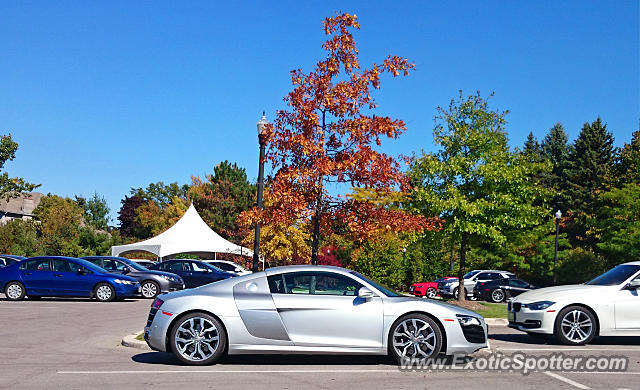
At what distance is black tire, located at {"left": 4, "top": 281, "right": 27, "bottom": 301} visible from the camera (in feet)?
64.3

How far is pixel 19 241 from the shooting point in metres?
41.5

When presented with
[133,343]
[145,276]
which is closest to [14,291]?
[145,276]

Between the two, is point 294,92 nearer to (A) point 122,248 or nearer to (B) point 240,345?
(B) point 240,345

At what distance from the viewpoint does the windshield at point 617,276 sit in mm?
10789

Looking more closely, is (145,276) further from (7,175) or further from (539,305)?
(7,175)

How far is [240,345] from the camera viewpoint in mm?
8055

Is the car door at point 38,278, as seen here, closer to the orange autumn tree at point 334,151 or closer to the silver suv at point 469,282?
the orange autumn tree at point 334,151

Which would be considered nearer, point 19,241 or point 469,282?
point 469,282

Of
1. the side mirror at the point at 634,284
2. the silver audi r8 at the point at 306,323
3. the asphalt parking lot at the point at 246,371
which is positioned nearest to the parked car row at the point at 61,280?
the asphalt parking lot at the point at 246,371

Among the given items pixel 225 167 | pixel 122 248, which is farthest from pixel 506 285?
pixel 225 167

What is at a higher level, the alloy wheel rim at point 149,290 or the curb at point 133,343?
the alloy wheel rim at point 149,290

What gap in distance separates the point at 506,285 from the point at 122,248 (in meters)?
21.5

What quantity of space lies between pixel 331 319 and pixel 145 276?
16.6 meters

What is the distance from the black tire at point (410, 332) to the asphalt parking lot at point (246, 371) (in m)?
0.27
